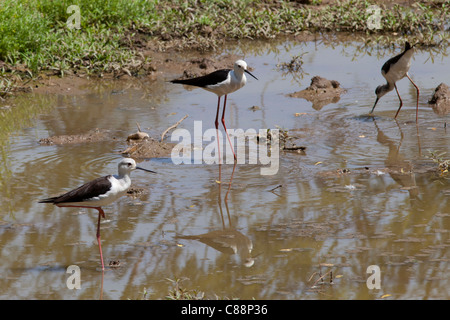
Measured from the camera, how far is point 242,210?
6383 millimetres

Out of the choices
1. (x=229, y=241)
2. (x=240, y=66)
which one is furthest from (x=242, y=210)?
(x=240, y=66)

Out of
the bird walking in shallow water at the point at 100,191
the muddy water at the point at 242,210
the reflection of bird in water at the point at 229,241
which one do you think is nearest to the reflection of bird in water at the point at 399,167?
the muddy water at the point at 242,210

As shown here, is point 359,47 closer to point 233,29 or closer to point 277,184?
point 233,29

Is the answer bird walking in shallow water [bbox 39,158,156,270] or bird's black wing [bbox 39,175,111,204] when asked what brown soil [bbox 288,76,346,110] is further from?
bird's black wing [bbox 39,175,111,204]

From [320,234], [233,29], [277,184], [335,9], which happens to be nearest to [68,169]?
[277,184]

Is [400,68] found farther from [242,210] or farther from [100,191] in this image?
[100,191]

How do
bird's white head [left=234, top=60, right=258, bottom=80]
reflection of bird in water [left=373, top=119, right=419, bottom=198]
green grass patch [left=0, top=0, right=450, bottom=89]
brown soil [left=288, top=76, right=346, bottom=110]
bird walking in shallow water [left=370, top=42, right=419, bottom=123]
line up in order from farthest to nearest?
green grass patch [left=0, top=0, right=450, bottom=89], brown soil [left=288, top=76, right=346, bottom=110], bird walking in shallow water [left=370, top=42, right=419, bottom=123], bird's white head [left=234, top=60, right=258, bottom=80], reflection of bird in water [left=373, top=119, right=419, bottom=198]

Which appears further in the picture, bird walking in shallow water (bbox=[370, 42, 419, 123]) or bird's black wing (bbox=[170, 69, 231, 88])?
bird walking in shallow water (bbox=[370, 42, 419, 123])

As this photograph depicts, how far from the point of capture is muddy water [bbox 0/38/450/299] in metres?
5.00

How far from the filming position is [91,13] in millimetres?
12555

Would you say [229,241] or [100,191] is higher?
[100,191]

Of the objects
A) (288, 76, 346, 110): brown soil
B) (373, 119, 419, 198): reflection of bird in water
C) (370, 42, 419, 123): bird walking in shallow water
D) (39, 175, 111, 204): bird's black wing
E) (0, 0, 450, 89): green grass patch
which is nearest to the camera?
(39, 175, 111, 204): bird's black wing

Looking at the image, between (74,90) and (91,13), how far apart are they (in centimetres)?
227

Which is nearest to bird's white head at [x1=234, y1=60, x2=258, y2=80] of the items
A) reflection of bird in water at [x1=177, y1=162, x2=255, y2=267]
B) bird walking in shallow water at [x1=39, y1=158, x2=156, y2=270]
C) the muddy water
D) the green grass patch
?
the muddy water
